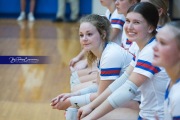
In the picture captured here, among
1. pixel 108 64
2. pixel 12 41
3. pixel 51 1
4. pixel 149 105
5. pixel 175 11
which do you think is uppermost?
pixel 51 1

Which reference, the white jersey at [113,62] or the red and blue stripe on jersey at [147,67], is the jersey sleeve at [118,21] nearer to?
the white jersey at [113,62]

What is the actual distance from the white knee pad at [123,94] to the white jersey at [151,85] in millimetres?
56

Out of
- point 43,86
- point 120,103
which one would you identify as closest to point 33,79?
point 43,86

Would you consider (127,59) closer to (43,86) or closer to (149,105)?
(149,105)

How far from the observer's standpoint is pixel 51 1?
848 centimetres

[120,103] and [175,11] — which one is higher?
[175,11]

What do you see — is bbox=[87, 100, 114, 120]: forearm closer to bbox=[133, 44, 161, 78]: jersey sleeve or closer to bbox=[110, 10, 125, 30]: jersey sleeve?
bbox=[133, 44, 161, 78]: jersey sleeve

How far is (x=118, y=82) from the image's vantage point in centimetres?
224

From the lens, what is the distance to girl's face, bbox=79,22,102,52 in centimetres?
239

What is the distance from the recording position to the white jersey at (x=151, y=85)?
6.53 ft

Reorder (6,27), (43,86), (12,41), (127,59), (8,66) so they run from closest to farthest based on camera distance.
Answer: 1. (127,59)
2. (43,86)
3. (8,66)
4. (12,41)
5. (6,27)

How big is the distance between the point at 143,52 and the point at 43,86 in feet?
7.05

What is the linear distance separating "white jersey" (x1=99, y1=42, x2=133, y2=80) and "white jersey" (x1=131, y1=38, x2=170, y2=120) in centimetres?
29

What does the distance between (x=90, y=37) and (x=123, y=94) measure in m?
0.50
